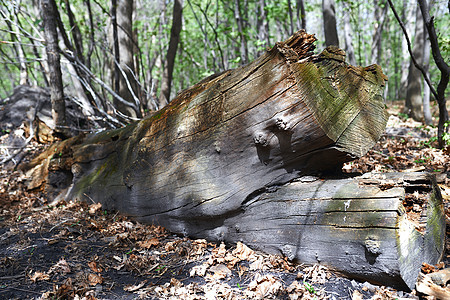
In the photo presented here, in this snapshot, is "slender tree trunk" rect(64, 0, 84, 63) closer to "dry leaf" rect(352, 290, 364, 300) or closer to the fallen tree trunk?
the fallen tree trunk

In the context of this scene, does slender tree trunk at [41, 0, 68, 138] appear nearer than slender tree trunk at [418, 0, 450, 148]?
No

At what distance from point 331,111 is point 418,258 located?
144 centimetres

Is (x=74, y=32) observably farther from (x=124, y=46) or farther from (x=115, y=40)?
(x=124, y=46)

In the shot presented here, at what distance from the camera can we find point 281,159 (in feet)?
9.30

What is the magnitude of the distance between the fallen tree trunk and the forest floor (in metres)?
0.16

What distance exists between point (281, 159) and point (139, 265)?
6.11 ft

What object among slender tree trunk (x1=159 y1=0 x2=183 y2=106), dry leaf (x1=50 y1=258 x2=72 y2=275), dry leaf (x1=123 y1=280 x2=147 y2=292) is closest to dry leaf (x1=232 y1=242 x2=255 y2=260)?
dry leaf (x1=123 y1=280 x2=147 y2=292)

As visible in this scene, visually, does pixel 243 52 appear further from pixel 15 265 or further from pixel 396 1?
pixel 396 1

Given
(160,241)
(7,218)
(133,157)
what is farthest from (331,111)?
(7,218)

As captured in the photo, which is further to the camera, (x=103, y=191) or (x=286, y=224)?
(x=103, y=191)

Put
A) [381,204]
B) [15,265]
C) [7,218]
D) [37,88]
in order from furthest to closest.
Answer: [37,88], [7,218], [15,265], [381,204]

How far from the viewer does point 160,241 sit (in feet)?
11.8

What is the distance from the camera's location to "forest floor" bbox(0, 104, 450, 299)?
8.21 feet

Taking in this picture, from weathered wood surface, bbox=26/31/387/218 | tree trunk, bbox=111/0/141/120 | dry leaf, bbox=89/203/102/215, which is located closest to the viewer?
weathered wood surface, bbox=26/31/387/218
